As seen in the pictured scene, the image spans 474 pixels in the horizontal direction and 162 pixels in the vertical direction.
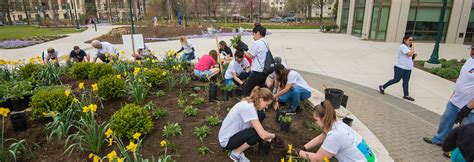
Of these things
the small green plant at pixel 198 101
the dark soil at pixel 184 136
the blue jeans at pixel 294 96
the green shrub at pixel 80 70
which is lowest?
the dark soil at pixel 184 136

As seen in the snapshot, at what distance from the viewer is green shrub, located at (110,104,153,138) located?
3178 mm

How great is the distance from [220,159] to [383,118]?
3371mm

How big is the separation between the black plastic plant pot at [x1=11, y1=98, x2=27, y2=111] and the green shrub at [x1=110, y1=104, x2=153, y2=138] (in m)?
2.68

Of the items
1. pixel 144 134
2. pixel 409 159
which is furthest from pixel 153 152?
pixel 409 159

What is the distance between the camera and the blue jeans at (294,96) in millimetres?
4367

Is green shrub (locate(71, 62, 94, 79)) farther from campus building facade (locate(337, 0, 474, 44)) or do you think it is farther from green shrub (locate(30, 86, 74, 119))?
campus building facade (locate(337, 0, 474, 44))

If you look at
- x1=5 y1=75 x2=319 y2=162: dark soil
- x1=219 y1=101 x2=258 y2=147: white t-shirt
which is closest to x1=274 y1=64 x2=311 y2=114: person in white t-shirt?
x1=5 y1=75 x2=319 y2=162: dark soil

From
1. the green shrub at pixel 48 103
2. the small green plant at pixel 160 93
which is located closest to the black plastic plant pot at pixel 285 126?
the small green plant at pixel 160 93

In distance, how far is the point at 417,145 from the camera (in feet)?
12.7

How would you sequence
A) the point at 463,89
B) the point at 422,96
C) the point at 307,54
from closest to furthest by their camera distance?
the point at 463,89
the point at 422,96
the point at 307,54

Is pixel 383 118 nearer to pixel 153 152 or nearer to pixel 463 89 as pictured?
pixel 463 89

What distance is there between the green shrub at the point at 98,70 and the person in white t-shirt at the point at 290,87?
3.75 metres

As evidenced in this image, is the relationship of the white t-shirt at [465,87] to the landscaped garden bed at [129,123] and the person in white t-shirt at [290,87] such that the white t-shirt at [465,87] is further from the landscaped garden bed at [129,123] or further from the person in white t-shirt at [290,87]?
the person in white t-shirt at [290,87]

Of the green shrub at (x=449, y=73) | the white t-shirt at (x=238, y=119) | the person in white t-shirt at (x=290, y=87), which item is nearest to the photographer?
the white t-shirt at (x=238, y=119)
